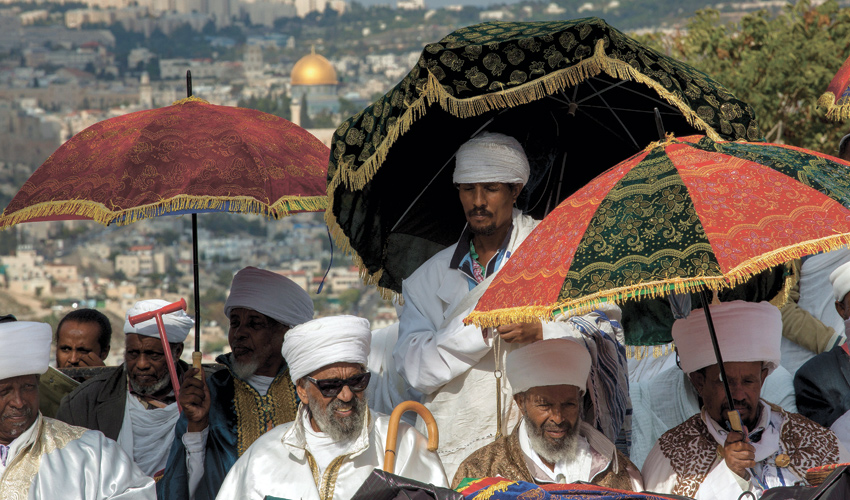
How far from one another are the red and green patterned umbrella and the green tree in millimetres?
12622

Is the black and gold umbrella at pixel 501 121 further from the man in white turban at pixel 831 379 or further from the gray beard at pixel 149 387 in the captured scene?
the gray beard at pixel 149 387

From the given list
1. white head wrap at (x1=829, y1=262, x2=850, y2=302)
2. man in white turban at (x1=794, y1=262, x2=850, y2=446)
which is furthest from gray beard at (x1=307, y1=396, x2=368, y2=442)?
white head wrap at (x1=829, y1=262, x2=850, y2=302)

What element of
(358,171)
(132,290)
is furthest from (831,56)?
(132,290)

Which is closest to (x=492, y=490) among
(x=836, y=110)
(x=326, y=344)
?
(x=326, y=344)

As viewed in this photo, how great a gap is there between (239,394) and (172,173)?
3.37 ft

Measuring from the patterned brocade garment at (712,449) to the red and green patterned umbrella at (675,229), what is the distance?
2.92 ft

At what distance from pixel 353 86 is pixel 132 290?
4350 centimetres

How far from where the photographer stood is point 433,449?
12.6 feet

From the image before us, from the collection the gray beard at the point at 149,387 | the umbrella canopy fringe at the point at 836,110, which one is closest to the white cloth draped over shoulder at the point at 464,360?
the gray beard at the point at 149,387

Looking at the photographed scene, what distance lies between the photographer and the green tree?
15422 millimetres

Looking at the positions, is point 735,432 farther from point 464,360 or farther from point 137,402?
point 137,402

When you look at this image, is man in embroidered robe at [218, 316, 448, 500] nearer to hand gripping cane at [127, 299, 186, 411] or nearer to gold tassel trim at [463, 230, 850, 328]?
hand gripping cane at [127, 299, 186, 411]

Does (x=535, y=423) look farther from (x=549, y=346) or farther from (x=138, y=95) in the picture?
(x=138, y=95)

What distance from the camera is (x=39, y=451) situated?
3.99 metres
